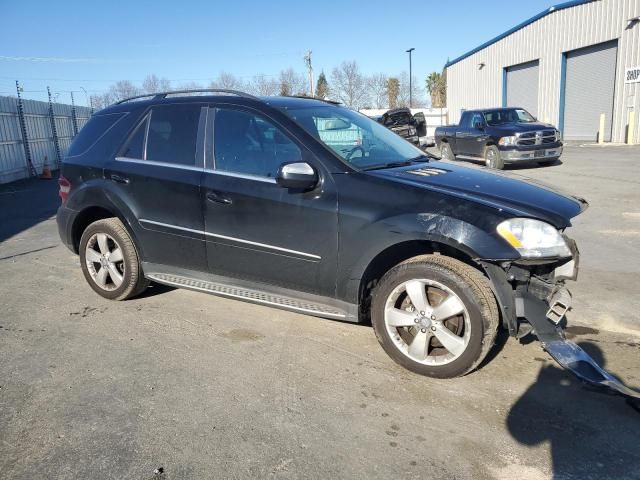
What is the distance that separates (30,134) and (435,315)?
19.4 metres

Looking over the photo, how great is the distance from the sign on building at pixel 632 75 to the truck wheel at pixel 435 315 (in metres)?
23.9

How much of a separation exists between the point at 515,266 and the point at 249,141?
217 centimetres

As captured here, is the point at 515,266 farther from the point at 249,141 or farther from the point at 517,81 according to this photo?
the point at 517,81

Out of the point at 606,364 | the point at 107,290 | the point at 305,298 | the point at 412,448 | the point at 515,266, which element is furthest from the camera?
the point at 107,290

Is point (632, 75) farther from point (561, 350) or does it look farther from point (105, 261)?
point (105, 261)

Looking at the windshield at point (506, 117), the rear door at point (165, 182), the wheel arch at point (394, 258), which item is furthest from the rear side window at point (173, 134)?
the windshield at point (506, 117)

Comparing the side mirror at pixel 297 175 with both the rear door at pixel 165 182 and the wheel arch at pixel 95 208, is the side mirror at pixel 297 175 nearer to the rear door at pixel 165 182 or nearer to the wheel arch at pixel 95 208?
the rear door at pixel 165 182

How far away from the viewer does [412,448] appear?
2.65 meters

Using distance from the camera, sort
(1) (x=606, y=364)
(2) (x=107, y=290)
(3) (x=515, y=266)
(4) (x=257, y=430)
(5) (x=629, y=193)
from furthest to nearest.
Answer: (5) (x=629, y=193) → (2) (x=107, y=290) → (1) (x=606, y=364) → (3) (x=515, y=266) → (4) (x=257, y=430)

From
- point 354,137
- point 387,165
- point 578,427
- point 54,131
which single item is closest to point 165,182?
point 354,137

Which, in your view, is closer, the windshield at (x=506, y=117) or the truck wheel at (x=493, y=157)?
the truck wheel at (x=493, y=157)

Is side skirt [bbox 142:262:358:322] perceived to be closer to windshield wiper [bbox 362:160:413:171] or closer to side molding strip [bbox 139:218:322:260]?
side molding strip [bbox 139:218:322:260]

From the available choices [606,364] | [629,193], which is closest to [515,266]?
[606,364]

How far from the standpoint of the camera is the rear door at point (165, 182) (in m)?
4.20
